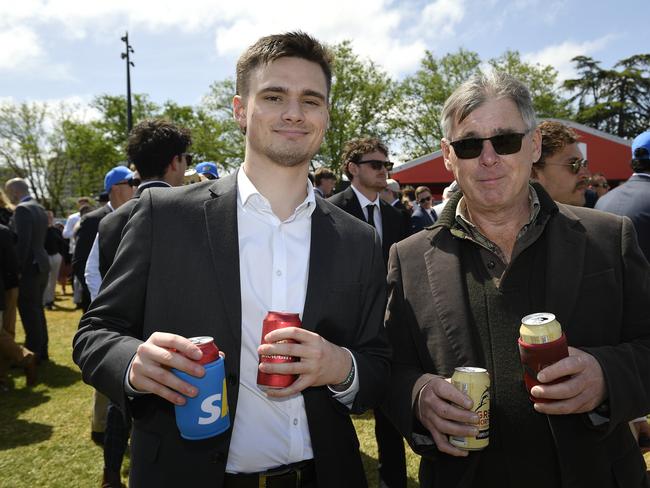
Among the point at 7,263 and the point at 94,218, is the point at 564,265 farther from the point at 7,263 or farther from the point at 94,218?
the point at 7,263

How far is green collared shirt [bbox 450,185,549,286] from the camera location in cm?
191

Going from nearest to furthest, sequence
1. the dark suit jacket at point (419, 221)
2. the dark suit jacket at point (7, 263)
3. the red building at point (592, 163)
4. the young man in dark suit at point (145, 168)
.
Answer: the young man in dark suit at point (145, 168) < the dark suit jacket at point (7, 263) < the dark suit jacket at point (419, 221) < the red building at point (592, 163)

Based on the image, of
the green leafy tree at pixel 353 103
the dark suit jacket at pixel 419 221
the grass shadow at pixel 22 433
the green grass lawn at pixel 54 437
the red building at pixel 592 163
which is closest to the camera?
the green grass lawn at pixel 54 437

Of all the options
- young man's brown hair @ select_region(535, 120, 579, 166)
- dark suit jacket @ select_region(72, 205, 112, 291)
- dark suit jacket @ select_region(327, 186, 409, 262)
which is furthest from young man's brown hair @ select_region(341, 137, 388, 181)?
dark suit jacket @ select_region(72, 205, 112, 291)

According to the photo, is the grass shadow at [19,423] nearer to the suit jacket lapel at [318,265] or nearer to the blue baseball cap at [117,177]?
the blue baseball cap at [117,177]

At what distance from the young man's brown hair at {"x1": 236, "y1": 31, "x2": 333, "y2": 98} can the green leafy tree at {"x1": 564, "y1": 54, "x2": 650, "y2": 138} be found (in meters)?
41.2

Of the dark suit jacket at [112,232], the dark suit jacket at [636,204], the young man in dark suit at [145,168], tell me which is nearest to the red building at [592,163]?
the dark suit jacket at [636,204]

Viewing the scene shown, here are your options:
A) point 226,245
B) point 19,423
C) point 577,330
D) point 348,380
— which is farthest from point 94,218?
point 577,330

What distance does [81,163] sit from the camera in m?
37.8

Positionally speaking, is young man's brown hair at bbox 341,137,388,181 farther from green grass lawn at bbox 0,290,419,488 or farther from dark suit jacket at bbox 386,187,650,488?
dark suit jacket at bbox 386,187,650,488

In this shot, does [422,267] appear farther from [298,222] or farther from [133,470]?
[133,470]

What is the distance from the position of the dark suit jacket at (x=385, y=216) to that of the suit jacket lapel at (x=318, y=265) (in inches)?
112

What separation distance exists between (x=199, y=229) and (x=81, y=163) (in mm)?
41192

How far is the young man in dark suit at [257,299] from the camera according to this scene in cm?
161
